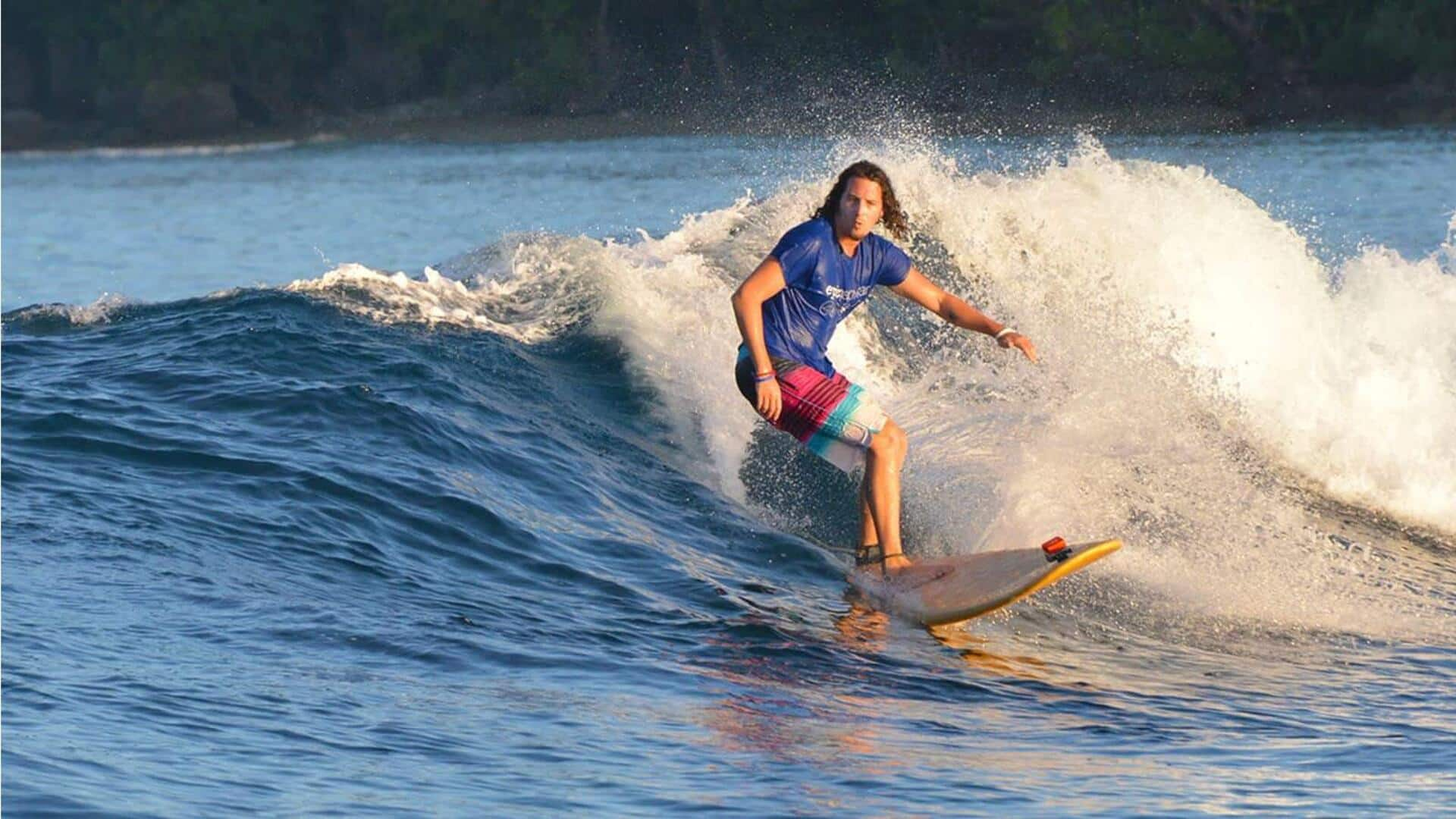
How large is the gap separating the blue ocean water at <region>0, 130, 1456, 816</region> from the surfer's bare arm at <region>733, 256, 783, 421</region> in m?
0.85

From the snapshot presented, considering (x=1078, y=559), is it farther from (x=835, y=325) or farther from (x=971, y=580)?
(x=835, y=325)

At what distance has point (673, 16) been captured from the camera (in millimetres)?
59500

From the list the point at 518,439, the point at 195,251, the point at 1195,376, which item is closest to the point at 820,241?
the point at 518,439

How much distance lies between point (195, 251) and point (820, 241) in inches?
737

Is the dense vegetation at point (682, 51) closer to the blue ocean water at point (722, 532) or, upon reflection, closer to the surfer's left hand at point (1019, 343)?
the blue ocean water at point (722, 532)

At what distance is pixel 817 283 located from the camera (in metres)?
7.17

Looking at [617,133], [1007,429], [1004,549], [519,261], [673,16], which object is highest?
[673,16]

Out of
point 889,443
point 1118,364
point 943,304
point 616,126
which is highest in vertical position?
point 616,126

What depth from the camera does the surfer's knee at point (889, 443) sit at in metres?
7.28

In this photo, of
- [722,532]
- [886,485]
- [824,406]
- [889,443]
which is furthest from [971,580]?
[722,532]

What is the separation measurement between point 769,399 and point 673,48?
5283cm

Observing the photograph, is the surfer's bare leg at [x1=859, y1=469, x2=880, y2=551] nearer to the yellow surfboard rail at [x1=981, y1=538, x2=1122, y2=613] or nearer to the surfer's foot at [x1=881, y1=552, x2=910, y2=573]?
the surfer's foot at [x1=881, y1=552, x2=910, y2=573]

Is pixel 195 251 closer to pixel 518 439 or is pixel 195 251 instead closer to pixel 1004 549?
pixel 518 439

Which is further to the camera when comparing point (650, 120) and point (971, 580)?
point (650, 120)
